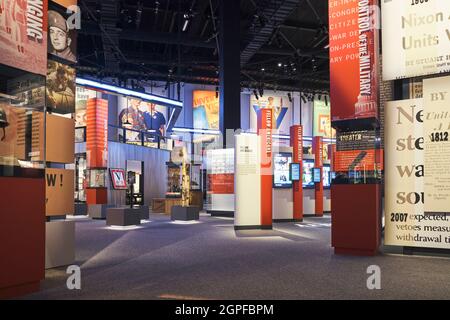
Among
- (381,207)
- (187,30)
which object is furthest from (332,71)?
(187,30)

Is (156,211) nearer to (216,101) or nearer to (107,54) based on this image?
(107,54)

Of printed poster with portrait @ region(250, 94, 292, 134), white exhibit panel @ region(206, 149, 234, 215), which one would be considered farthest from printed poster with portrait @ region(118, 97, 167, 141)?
white exhibit panel @ region(206, 149, 234, 215)

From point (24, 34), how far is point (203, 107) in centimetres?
1947

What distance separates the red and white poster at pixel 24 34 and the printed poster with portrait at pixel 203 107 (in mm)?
19022

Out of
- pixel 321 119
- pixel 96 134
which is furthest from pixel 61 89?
pixel 321 119

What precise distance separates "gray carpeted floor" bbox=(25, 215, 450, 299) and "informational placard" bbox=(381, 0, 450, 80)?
2.51 metres

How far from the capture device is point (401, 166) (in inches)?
231

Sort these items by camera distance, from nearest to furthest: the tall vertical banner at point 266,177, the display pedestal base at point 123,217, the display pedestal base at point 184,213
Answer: the tall vertical banner at point 266,177 < the display pedestal base at point 123,217 < the display pedestal base at point 184,213

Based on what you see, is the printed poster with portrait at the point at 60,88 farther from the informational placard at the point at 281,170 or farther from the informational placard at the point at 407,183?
the informational placard at the point at 281,170

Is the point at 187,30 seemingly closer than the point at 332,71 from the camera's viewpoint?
No

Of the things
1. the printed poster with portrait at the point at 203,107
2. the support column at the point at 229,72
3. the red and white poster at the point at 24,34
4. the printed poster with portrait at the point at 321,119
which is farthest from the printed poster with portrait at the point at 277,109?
the red and white poster at the point at 24,34

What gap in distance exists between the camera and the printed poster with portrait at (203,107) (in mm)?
23125

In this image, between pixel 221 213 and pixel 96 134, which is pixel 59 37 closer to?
pixel 96 134

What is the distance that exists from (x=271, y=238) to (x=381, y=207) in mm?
2403
